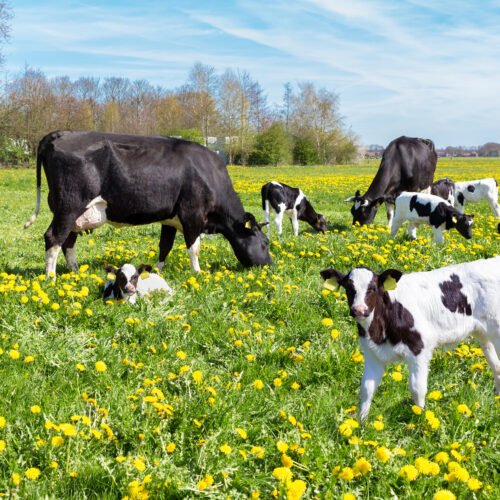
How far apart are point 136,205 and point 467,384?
5630 millimetres

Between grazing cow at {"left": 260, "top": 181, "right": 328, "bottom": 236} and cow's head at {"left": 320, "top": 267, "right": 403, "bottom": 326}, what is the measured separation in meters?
10.1

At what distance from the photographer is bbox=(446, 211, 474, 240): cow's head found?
1127 centimetres

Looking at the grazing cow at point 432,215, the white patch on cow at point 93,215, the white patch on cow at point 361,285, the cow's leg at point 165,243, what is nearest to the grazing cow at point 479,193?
the grazing cow at point 432,215

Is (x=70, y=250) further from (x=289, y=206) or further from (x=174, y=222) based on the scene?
(x=289, y=206)

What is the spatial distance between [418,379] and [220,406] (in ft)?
4.75

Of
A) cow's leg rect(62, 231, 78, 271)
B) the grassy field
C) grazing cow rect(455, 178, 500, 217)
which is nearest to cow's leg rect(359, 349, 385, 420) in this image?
the grassy field

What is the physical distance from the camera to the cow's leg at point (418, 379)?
400cm

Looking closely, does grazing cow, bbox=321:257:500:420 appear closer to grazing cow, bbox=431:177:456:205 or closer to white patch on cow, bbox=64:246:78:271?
white patch on cow, bbox=64:246:78:271

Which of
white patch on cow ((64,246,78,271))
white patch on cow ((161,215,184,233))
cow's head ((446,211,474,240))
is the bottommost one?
white patch on cow ((64,246,78,271))

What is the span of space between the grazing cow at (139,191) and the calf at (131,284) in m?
1.50

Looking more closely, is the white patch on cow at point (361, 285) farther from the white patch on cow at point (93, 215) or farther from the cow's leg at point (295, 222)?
the cow's leg at point (295, 222)

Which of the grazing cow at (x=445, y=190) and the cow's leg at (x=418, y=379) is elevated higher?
the grazing cow at (x=445, y=190)

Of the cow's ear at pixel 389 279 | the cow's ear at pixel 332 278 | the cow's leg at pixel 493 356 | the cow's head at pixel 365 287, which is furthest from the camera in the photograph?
the cow's leg at pixel 493 356

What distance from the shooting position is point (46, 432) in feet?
11.7
